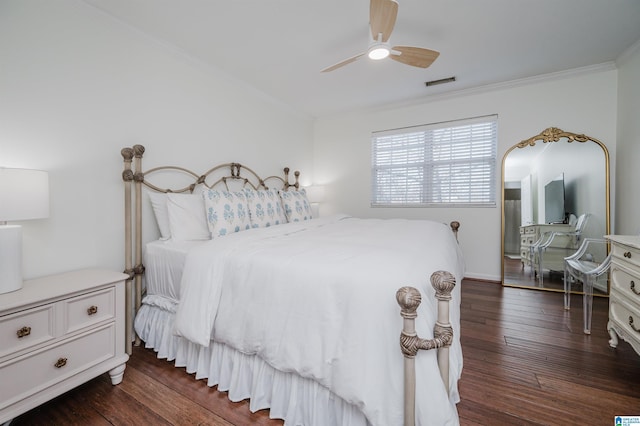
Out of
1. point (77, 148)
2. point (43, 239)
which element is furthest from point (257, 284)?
point (77, 148)

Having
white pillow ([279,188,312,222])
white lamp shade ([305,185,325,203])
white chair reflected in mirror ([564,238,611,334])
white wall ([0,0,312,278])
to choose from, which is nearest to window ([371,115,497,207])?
white lamp shade ([305,185,325,203])

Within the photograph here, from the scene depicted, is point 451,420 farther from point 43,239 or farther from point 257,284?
point 43,239

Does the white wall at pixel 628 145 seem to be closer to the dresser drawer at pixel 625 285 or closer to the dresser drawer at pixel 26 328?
A: the dresser drawer at pixel 625 285

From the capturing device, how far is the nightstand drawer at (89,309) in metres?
1.40

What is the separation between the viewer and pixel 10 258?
1316 millimetres

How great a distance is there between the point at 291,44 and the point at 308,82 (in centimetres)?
81

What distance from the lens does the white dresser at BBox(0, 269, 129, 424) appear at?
1.21 m

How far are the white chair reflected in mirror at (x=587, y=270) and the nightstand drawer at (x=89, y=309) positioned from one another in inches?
129

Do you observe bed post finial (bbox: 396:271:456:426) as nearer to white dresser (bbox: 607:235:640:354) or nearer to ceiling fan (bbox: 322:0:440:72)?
white dresser (bbox: 607:235:640:354)

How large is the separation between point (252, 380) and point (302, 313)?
1.83 ft

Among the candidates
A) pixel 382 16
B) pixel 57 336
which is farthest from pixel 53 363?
pixel 382 16

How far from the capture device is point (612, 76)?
115 inches

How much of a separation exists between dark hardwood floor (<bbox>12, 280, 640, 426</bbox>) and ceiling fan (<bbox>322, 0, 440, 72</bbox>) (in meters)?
2.23

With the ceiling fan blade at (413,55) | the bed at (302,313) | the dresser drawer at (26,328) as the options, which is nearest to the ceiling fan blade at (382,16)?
the ceiling fan blade at (413,55)
